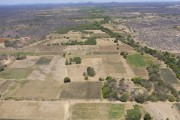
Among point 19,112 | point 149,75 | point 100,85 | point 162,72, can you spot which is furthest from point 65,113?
point 162,72

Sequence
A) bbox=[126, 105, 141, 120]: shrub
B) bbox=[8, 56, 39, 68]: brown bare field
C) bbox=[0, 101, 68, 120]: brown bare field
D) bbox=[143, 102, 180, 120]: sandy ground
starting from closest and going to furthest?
bbox=[126, 105, 141, 120]: shrub → bbox=[143, 102, 180, 120]: sandy ground → bbox=[0, 101, 68, 120]: brown bare field → bbox=[8, 56, 39, 68]: brown bare field

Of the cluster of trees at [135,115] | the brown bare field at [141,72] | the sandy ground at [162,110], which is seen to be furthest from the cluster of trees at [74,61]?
the cluster of trees at [135,115]

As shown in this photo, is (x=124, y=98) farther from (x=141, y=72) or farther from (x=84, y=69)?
(x=84, y=69)

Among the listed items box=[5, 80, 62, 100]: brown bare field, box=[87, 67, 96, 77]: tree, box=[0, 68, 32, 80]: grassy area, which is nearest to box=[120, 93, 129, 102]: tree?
box=[5, 80, 62, 100]: brown bare field

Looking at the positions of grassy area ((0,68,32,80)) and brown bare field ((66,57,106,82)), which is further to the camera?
grassy area ((0,68,32,80))

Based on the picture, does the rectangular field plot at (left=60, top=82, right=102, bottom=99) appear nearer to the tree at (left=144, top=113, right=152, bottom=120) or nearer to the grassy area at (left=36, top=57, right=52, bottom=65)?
the tree at (left=144, top=113, right=152, bottom=120)

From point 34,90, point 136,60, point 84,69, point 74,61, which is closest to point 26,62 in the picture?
point 74,61
